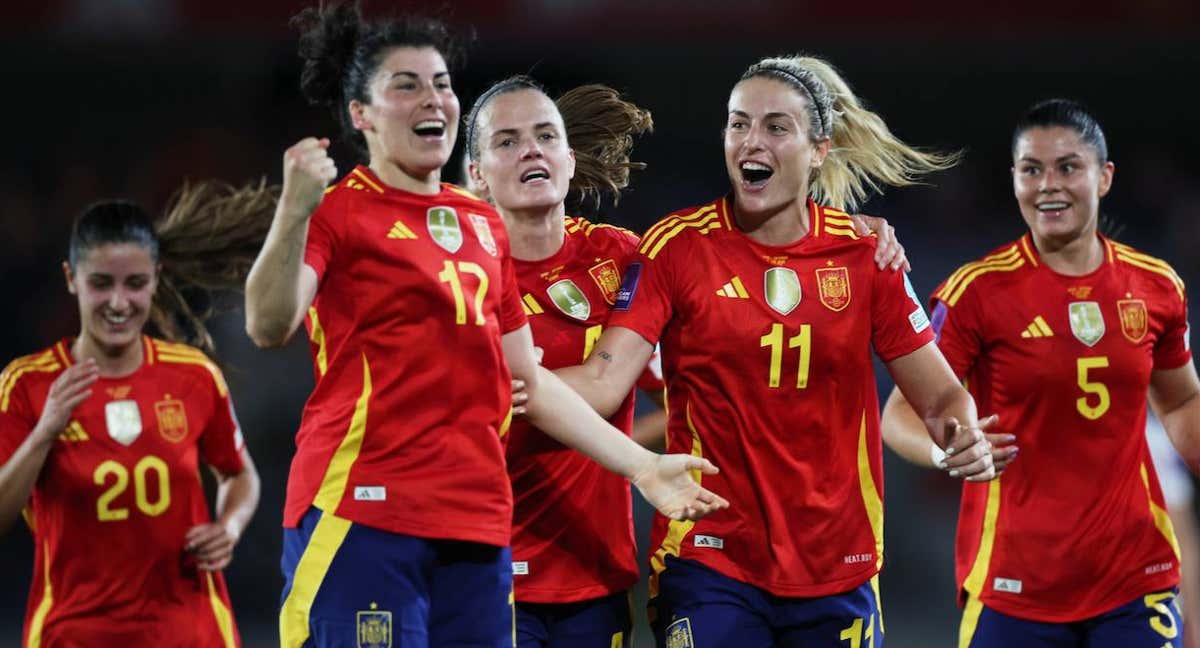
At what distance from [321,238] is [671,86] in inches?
335

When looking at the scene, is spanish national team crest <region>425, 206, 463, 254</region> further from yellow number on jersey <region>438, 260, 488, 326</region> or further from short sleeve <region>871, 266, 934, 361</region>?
short sleeve <region>871, 266, 934, 361</region>

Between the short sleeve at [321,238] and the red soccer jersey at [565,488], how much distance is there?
1.06m

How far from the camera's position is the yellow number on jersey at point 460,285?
11.2ft

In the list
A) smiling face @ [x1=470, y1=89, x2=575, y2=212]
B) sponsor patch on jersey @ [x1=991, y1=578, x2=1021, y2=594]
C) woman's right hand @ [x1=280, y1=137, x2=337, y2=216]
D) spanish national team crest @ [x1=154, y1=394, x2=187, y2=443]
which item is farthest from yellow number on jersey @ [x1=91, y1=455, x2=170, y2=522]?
sponsor patch on jersey @ [x1=991, y1=578, x2=1021, y2=594]

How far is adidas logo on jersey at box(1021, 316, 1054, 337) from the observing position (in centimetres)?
491

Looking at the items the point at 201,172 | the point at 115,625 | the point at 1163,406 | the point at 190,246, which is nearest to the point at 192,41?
the point at 201,172

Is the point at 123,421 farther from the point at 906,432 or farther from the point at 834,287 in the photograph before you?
the point at 906,432

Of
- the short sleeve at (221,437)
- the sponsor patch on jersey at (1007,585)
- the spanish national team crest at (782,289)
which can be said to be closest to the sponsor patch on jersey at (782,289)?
the spanish national team crest at (782,289)

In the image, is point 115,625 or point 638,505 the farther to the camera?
point 638,505

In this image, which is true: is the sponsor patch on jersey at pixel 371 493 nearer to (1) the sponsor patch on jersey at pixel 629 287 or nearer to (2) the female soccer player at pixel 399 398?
(2) the female soccer player at pixel 399 398

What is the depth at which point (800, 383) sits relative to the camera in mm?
4203

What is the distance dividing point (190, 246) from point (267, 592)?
3.59m

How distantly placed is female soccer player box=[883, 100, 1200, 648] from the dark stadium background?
4.94 m

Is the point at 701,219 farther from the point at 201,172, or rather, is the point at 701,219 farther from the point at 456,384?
the point at 201,172
